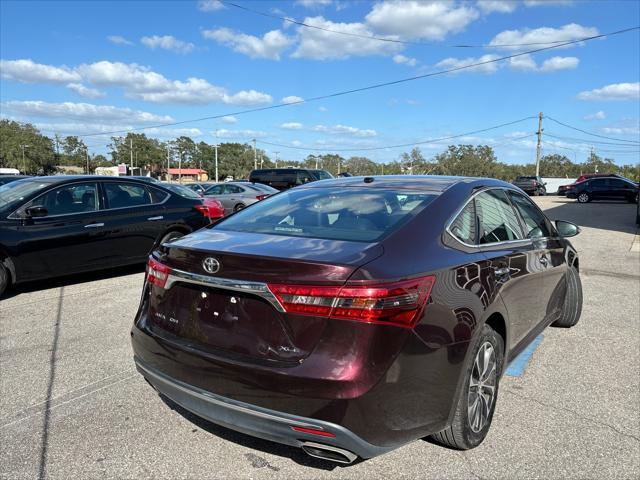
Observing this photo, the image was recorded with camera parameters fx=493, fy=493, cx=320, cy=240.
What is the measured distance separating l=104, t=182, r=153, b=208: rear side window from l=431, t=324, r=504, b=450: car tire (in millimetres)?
5972

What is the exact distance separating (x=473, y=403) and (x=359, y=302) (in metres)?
1.14

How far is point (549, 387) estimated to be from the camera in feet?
12.1

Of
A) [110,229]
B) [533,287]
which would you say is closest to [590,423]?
[533,287]

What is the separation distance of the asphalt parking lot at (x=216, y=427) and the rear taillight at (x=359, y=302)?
3.24 ft

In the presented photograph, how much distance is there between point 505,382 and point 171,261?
2.68 metres

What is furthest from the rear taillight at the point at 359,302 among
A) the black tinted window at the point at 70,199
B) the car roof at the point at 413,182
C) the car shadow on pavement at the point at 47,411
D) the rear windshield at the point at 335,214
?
the black tinted window at the point at 70,199

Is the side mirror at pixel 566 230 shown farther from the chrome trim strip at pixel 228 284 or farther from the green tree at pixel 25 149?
the green tree at pixel 25 149

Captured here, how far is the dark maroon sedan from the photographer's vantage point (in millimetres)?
2162

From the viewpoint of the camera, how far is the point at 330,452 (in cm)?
222

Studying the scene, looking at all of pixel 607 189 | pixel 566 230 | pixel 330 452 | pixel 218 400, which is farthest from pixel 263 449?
pixel 607 189

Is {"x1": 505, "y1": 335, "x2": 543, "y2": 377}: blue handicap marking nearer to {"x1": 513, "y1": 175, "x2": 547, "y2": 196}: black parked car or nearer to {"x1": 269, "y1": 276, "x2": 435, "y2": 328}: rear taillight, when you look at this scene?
{"x1": 269, "y1": 276, "x2": 435, "y2": 328}: rear taillight

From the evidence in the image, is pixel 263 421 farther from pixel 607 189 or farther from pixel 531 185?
pixel 531 185

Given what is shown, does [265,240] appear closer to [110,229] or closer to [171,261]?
[171,261]

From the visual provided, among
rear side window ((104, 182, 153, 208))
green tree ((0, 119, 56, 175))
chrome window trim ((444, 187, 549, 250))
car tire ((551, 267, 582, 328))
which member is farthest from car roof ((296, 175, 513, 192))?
green tree ((0, 119, 56, 175))
